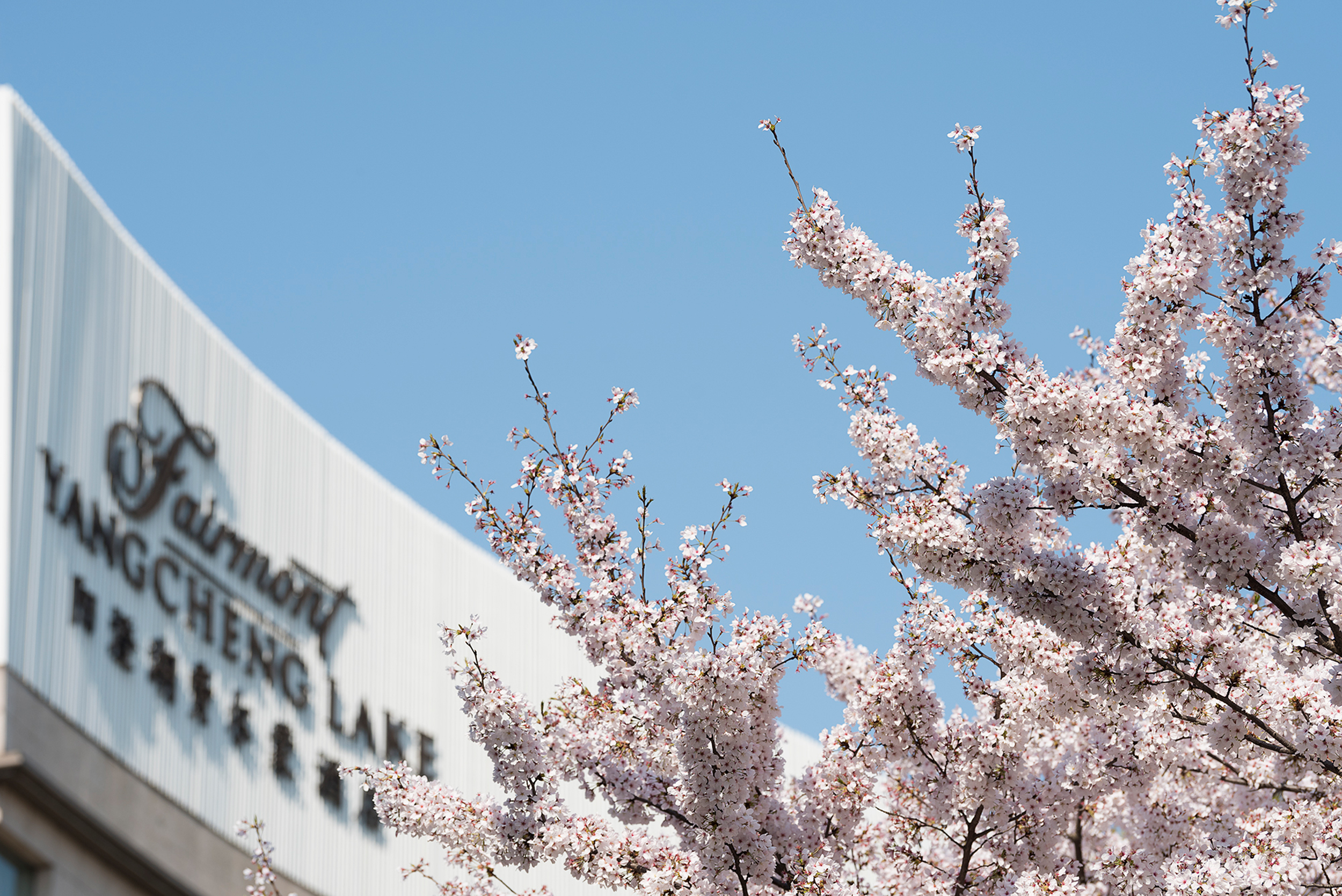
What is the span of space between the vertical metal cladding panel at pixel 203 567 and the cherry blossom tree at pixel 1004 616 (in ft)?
44.5

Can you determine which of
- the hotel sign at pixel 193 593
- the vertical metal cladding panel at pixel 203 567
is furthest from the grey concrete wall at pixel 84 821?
the hotel sign at pixel 193 593

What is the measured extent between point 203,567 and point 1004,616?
18.9 metres

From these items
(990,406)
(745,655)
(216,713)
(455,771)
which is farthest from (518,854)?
(455,771)

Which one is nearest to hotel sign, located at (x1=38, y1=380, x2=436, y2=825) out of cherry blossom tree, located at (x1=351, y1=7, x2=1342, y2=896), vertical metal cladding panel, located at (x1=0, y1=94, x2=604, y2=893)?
vertical metal cladding panel, located at (x1=0, y1=94, x2=604, y2=893)

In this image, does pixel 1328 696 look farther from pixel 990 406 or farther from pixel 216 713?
pixel 216 713

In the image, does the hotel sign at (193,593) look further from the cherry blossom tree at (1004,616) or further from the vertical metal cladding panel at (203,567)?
the cherry blossom tree at (1004,616)

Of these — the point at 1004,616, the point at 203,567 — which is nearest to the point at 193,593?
the point at 203,567

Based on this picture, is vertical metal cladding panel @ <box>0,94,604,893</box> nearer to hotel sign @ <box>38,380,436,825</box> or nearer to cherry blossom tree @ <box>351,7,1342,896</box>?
hotel sign @ <box>38,380,436,825</box>

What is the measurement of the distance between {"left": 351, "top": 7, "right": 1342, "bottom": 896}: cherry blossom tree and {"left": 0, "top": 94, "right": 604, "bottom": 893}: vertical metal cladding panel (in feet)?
44.5

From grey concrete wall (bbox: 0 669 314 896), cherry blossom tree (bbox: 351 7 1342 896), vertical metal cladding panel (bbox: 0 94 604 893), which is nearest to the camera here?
cherry blossom tree (bbox: 351 7 1342 896)

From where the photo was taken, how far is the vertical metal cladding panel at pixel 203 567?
2144 centimetres

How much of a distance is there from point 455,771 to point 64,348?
15.2 meters

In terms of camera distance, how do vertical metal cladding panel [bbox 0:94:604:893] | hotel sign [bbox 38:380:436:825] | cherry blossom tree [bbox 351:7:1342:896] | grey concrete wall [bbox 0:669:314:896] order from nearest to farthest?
1. cherry blossom tree [bbox 351:7:1342:896]
2. grey concrete wall [bbox 0:669:314:896]
3. vertical metal cladding panel [bbox 0:94:604:893]
4. hotel sign [bbox 38:380:436:825]

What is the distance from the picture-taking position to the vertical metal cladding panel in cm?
2144
